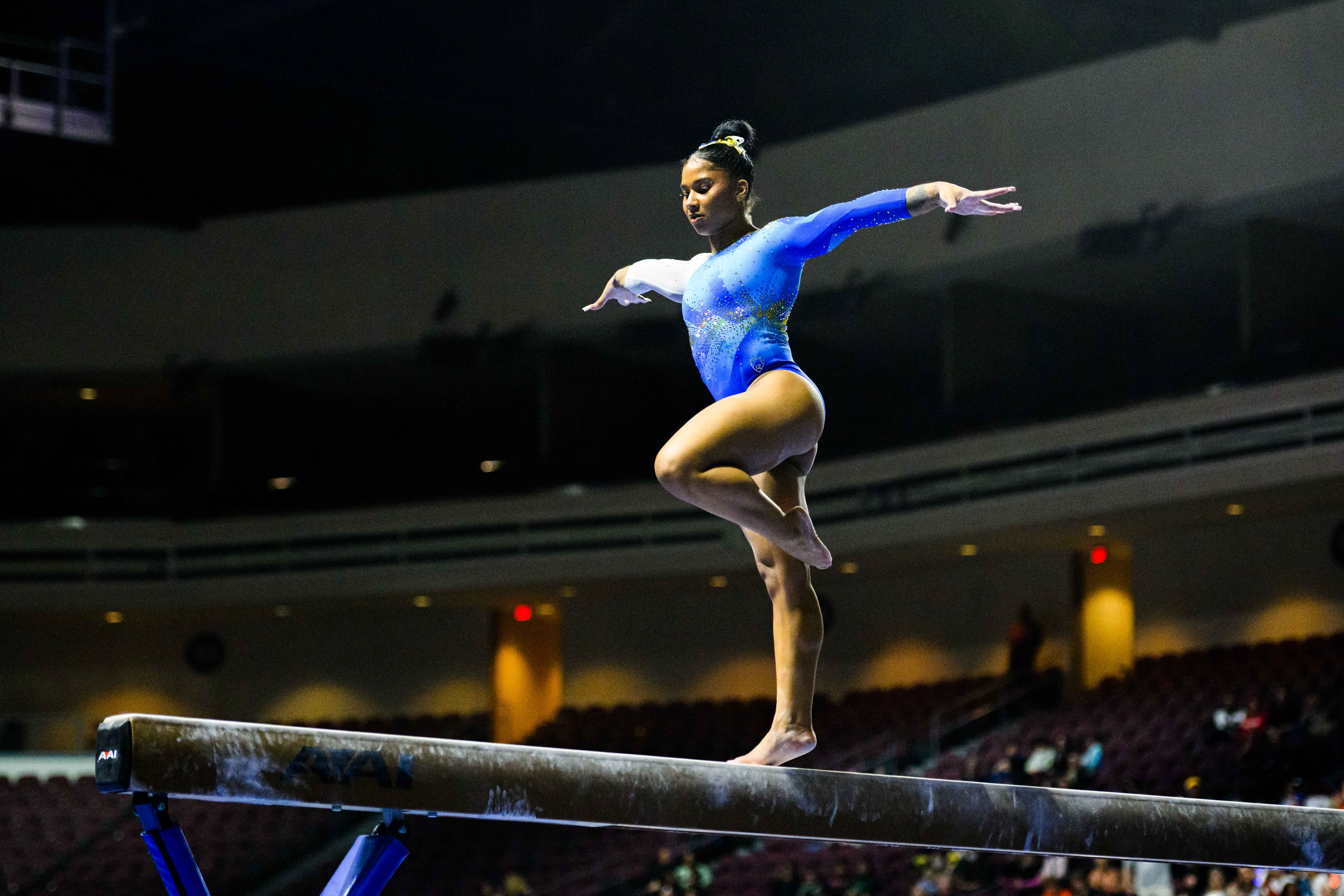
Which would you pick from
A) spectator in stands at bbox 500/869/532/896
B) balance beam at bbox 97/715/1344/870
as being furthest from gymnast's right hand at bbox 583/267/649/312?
spectator in stands at bbox 500/869/532/896

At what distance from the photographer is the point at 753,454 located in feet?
11.7

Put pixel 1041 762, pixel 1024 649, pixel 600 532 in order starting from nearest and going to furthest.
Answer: pixel 1041 762 < pixel 1024 649 < pixel 600 532

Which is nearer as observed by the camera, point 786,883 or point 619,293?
point 619,293

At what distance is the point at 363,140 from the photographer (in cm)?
1872

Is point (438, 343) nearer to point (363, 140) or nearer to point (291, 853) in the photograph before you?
point (363, 140)

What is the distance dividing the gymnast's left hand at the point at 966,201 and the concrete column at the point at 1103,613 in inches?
528

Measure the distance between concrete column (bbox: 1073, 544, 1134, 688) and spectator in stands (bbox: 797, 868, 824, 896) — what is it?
19.4 ft

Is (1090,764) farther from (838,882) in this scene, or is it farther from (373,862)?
(373,862)

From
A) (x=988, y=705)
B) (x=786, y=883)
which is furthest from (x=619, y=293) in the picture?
(x=988, y=705)

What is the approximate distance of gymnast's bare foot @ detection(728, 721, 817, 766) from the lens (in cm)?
378

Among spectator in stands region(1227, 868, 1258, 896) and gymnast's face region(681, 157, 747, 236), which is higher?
gymnast's face region(681, 157, 747, 236)

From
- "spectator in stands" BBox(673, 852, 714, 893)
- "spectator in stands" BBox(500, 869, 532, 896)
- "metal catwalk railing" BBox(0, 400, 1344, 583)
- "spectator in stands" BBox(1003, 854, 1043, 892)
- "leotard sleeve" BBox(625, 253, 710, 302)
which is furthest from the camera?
"metal catwalk railing" BBox(0, 400, 1344, 583)

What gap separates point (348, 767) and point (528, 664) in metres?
17.4

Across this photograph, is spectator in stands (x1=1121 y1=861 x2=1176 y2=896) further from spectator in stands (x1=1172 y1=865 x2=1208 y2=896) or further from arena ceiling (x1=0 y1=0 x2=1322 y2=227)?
arena ceiling (x1=0 y1=0 x2=1322 y2=227)
